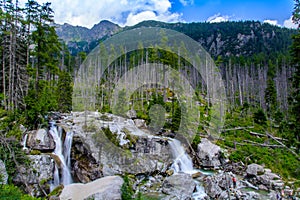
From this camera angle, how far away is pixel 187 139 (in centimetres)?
2312

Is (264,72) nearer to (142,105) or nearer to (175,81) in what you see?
(175,81)

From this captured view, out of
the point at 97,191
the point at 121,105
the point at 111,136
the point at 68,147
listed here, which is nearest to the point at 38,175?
the point at 68,147

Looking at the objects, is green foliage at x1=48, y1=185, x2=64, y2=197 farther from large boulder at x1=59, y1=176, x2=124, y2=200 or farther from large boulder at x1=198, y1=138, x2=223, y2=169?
large boulder at x1=198, y1=138, x2=223, y2=169

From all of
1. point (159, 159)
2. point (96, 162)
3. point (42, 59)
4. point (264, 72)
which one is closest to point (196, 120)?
point (159, 159)

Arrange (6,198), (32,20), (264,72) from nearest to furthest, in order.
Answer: (6,198) < (32,20) < (264,72)

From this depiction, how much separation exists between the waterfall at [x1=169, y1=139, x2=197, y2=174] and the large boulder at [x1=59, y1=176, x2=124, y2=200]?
8.40m

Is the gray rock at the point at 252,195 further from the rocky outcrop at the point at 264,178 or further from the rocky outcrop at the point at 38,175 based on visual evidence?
the rocky outcrop at the point at 38,175

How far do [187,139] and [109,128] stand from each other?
8368 mm

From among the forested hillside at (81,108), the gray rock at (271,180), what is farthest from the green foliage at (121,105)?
the gray rock at (271,180)

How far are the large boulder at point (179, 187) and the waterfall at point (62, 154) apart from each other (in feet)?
22.0

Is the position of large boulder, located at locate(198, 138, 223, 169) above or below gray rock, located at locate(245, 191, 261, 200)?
above

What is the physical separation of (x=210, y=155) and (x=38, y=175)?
14.3 metres

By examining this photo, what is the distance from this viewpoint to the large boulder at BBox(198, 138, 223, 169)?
2097cm

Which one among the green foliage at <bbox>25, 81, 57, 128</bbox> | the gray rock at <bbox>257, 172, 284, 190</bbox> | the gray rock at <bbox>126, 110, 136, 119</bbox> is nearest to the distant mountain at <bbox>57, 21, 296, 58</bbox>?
the gray rock at <bbox>126, 110, 136, 119</bbox>
